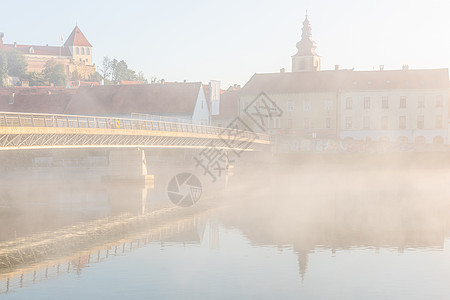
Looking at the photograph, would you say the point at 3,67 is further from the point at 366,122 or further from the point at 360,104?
the point at 366,122

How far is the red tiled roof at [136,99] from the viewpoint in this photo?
83688 mm

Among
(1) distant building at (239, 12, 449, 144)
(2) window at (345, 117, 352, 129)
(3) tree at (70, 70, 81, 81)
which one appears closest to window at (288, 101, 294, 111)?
(1) distant building at (239, 12, 449, 144)

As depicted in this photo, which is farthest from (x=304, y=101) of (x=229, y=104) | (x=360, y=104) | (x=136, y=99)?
(x=136, y=99)

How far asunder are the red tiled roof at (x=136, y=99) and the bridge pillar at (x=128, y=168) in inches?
1200

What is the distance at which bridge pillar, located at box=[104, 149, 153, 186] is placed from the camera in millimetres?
51469

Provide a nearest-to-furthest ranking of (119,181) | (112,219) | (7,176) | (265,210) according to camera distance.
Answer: (112,219), (265,210), (119,181), (7,176)

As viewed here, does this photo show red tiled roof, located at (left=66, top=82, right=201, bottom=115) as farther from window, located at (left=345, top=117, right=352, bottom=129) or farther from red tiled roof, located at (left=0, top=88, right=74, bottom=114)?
window, located at (left=345, top=117, right=352, bottom=129)

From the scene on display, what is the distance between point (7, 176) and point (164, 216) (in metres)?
34.6

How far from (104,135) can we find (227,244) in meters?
20.9

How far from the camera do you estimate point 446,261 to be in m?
22.7

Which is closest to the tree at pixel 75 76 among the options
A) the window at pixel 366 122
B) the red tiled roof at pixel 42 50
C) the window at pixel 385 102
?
the red tiled roof at pixel 42 50

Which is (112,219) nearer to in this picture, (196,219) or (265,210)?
(196,219)

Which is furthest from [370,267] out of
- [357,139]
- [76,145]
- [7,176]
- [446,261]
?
[357,139]

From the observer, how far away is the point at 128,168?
5184 centimetres
